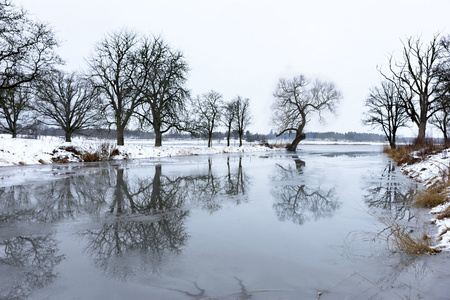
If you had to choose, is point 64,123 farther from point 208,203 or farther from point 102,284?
point 102,284

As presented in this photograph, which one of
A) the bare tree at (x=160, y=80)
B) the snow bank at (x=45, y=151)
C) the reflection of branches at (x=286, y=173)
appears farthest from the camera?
the bare tree at (x=160, y=80)

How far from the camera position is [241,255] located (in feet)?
12.1

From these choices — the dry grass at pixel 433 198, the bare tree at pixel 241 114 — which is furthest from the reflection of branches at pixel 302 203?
the bare tree at pixel 241 114

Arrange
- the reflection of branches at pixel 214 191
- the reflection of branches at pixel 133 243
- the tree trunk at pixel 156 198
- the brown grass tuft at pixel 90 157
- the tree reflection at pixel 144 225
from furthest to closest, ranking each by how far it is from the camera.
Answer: the brown grass tuft at pixel 90 157 → the reflection of branches at pixel 214 191 → the tree trunk at pixel 156 198 → the tree reflection at pixel 144 225 → the reflection of branches at pixel 133 243

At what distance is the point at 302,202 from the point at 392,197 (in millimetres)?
2673

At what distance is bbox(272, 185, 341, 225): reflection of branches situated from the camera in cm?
571

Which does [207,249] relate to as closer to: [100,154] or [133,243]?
[133,243]

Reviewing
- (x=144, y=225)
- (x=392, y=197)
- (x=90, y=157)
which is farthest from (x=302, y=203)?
(x=90, y=157)

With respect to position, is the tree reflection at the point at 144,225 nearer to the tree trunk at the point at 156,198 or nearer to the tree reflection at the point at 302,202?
the tree trunk at the point at 156,198

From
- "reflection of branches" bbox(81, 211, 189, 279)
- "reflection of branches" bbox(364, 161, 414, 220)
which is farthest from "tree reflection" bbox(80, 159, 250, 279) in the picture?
"reflection of branches" bbox(364, 161, 414, 220)

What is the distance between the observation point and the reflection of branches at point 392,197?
19.5 feet

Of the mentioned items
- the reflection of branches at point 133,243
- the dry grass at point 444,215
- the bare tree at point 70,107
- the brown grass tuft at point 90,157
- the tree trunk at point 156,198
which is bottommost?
the reflection of branches at point 133,243

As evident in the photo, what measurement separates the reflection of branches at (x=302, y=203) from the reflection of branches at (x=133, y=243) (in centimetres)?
226

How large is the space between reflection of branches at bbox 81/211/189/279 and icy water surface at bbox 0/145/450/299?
2cm
